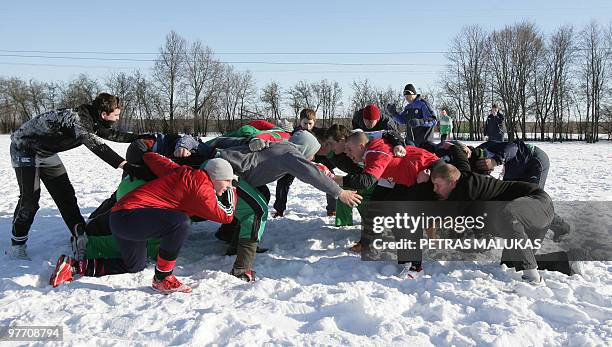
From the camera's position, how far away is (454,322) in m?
2.73

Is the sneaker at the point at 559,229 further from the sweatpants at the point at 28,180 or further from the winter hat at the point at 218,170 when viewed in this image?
the sweatpants at the point at 28,180

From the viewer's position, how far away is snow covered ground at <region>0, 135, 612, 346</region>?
2.53m

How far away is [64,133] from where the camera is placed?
3930mm

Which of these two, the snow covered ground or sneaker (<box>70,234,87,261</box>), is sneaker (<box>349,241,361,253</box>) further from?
sneaker (<box>70,234,87,261</box>)

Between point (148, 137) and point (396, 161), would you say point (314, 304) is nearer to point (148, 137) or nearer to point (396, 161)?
point (396, 161)

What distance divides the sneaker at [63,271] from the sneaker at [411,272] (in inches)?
99.5

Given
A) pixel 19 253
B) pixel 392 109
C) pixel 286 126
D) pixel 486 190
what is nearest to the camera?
pixel 486 190

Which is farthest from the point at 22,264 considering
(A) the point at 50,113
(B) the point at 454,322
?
(B) the point at 454,322

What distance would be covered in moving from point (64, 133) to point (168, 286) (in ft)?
5.86

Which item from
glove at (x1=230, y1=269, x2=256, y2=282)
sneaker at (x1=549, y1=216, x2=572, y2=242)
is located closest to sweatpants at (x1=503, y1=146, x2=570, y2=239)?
sneaker at (x1=549, y1=216, x2=572, y2=242)

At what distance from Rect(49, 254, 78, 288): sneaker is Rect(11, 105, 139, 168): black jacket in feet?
2.80

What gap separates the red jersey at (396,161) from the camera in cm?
384

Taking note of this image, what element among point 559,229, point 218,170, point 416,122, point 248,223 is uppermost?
point 416,122

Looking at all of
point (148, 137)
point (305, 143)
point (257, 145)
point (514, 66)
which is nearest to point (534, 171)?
point (305, 143)
